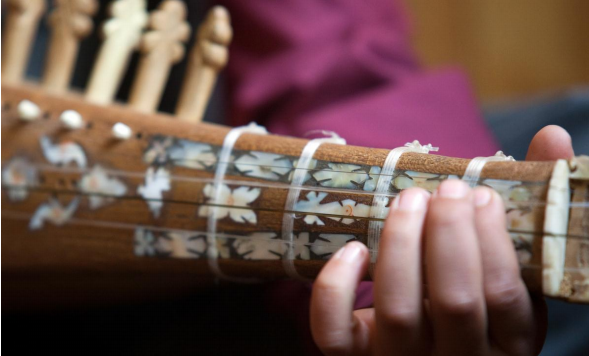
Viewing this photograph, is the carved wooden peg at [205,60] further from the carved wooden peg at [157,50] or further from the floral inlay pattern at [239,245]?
the floral inlay pattern at [239,245]

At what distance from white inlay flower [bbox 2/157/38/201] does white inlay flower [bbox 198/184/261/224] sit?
0.56 feet

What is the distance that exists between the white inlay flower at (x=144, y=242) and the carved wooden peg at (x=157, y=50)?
0.49 ft

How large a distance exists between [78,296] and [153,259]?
0.48 feet

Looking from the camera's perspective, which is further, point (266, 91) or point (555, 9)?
point (555, 9)

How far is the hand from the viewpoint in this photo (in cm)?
30

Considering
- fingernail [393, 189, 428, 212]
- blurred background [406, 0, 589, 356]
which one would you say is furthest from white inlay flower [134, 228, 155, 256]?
blurred background [406, 0, 589, 356]

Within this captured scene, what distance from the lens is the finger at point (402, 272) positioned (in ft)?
1.00

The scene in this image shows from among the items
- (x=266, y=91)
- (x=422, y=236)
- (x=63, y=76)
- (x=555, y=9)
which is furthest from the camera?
(x=555, y=9)

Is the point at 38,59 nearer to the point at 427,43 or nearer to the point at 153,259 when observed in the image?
the point at 153,259


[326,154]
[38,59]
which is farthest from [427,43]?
[326,154]

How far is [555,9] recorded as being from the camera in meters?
1.14

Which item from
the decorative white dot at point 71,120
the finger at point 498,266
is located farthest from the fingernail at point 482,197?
the decorative white dot at point 71,120

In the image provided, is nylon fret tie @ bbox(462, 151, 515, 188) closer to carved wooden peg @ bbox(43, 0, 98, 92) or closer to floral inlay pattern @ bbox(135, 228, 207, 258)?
floral inlay pattern @ bbox(135, 228, 207, 258)

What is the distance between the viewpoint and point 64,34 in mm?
566
